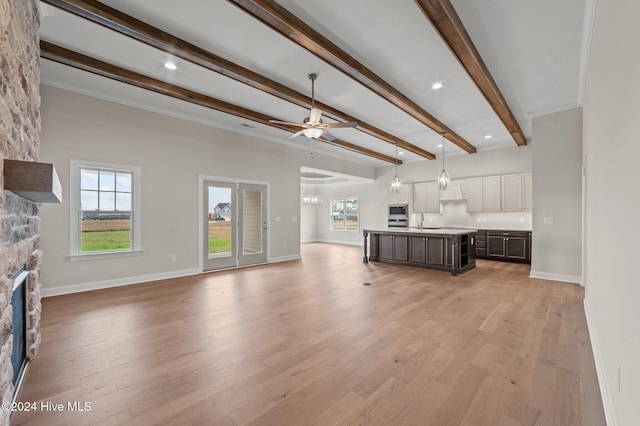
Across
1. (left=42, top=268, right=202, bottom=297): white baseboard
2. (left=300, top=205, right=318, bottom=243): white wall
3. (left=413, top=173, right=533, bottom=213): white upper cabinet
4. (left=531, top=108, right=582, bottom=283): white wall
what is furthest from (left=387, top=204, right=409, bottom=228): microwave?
(left=42, top=268, right=202, bottom=297): white baseboard

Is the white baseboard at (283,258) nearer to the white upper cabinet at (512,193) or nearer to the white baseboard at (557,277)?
the white baseboard at (557,277)

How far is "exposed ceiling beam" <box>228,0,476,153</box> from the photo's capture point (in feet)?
8.37

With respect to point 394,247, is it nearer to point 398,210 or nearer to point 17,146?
point 398,210

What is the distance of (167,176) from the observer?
5332 mm

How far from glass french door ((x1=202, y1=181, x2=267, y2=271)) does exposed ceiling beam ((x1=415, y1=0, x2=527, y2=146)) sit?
189 inches

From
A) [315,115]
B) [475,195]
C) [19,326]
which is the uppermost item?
[315,115]

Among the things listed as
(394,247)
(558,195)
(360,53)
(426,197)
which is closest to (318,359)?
(360,53)

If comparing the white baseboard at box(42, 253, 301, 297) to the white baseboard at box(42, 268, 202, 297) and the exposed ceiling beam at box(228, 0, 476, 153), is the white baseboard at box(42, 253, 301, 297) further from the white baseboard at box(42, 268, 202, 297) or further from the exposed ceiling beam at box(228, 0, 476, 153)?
the exposed ceiling beam at box(228, 0, 476, 153)

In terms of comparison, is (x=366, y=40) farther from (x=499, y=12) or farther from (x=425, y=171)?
(x=425, y=171)

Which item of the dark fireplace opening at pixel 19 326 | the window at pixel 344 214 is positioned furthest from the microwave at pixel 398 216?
the dark fireplace opening at pixel 19 326

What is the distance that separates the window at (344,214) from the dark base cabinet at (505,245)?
4.82 meters

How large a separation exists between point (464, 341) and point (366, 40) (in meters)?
3.29

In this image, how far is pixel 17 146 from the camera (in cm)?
178

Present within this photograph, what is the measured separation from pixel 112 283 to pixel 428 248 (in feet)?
19.5
